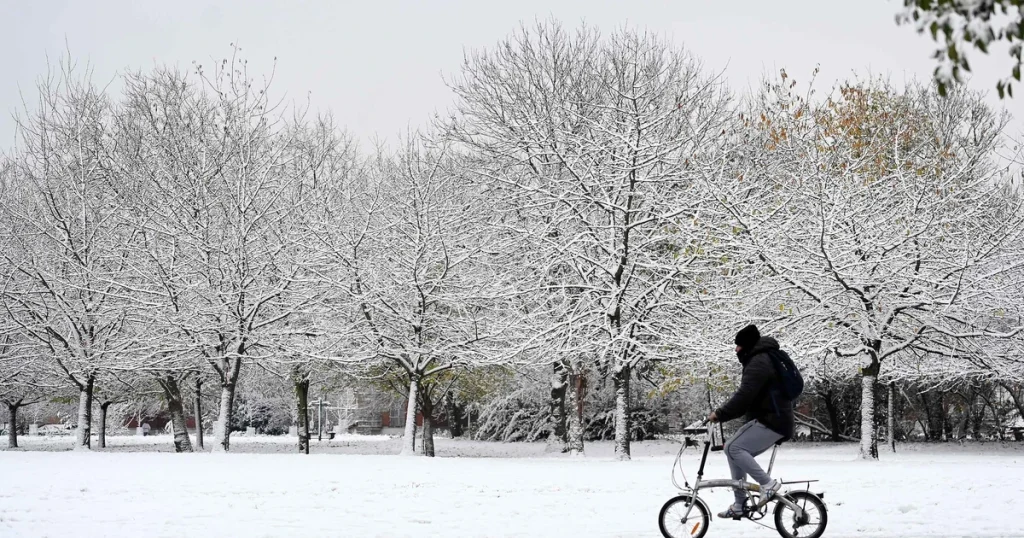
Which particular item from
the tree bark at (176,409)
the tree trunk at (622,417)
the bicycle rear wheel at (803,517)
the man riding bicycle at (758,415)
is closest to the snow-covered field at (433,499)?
the bicycle rear wheel at (803,517)

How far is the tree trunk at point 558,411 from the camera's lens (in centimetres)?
2705

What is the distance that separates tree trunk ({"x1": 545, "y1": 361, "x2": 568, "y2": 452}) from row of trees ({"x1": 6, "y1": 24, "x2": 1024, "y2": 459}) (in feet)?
0.63

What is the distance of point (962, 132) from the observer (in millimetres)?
27453

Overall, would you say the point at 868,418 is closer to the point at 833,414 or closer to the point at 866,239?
the point at 866,239

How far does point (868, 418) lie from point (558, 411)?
11.9m

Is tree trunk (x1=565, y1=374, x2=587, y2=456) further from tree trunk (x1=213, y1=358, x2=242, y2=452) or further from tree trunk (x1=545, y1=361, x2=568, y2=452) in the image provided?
tree trunk (x1=213, y1=358, x2=242, y2=452)

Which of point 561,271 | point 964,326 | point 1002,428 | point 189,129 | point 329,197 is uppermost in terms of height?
point 189,129

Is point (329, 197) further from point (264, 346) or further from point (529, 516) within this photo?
point (529, 516)

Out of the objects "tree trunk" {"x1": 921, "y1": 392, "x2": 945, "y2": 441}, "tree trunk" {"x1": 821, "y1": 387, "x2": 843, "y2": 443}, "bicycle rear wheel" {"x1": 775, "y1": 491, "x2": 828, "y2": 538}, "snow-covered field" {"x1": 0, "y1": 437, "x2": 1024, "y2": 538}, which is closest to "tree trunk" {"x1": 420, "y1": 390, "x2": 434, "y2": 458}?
"snow-covered field" {"x1": 0, "y1": 437, "x2": 1024, "y2": 538}

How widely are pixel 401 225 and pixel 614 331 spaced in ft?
22.1

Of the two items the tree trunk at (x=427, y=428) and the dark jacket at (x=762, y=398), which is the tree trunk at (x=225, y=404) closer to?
the tree trunk at (x=427, y=428)

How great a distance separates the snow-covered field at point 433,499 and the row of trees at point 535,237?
4373 millimetres

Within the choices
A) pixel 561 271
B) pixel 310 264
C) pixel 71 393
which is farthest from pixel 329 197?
pixel 71 393

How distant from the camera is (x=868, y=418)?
19156 millimetres
